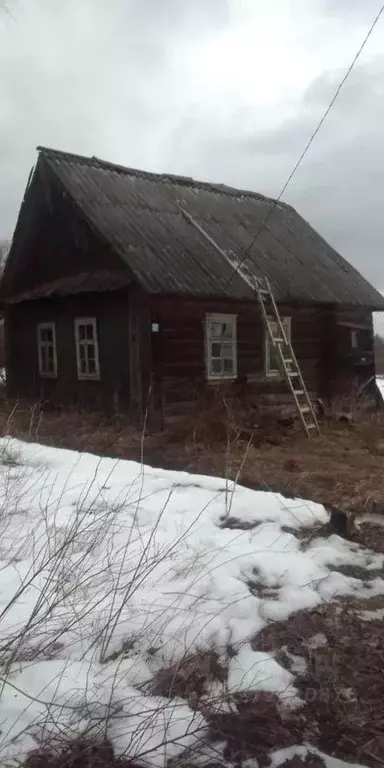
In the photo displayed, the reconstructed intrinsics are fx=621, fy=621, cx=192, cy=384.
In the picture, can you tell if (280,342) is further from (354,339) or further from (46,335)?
(46,335)

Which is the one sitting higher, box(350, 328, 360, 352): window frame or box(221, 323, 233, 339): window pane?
box(221, 323, 233, 339): window pane

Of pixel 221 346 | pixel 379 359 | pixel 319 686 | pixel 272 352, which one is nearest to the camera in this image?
pixel 319 686

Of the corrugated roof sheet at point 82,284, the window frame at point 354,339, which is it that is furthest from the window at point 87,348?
the window frame at point 354,339

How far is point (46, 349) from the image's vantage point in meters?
14.0

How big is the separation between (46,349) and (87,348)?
1.72 meters

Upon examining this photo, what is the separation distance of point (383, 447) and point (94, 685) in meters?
7.68

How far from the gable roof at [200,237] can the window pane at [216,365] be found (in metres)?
1.40

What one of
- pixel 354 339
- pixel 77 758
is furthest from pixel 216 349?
pixel 77 758

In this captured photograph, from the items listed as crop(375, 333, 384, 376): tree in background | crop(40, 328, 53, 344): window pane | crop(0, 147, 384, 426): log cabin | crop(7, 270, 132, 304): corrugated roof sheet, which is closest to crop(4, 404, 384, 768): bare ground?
crop(0, 147, 384, 426): log cabin

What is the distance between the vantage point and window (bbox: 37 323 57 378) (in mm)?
13805

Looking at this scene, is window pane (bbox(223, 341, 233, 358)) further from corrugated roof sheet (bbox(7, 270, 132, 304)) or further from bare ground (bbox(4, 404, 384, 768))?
bare ground (bbox(4, 404, 384, 768))

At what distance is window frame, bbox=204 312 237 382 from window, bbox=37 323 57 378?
3.78 m

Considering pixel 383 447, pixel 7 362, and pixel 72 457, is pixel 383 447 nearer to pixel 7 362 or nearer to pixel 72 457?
pixel 72 457

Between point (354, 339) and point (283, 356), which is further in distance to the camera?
point (354, 339)
